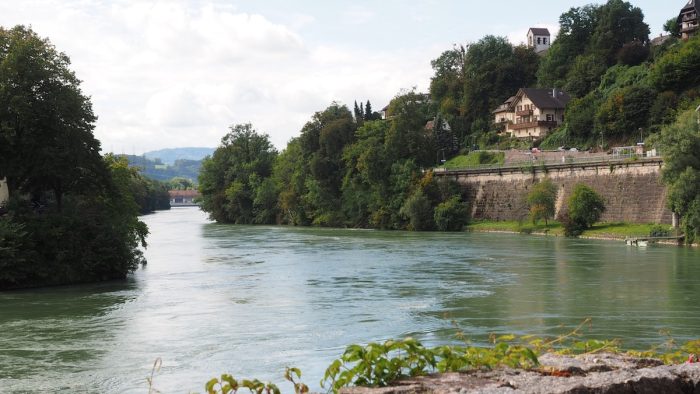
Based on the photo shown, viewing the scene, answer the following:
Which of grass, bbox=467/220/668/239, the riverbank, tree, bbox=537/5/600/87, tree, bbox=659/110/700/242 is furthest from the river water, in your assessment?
tree, bbox=537/5/600/87

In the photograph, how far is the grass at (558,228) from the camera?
55562mm

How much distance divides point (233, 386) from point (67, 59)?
33647mm

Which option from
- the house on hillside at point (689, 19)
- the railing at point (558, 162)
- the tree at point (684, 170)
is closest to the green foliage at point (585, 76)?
the house on hillside at point (689, 19)

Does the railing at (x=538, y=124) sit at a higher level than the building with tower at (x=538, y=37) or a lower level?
lower

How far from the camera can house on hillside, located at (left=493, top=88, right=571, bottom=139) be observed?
94000mm

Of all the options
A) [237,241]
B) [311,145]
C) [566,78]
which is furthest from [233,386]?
[566,78]

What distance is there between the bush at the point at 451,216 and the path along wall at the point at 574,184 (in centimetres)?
155

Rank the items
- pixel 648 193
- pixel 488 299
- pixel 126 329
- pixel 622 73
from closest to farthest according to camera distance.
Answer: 1. pixel 126 329
2. pixel 488 299
3. pixel 648 193
4. pixel 622 73

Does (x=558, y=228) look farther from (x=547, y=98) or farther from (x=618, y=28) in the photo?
(x=618, y=28)

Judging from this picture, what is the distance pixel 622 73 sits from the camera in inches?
3526

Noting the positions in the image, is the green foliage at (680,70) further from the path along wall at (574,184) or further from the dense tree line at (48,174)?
the dense tree line at (48,174)

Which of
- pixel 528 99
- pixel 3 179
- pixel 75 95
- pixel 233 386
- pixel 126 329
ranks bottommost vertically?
pixel 126 329

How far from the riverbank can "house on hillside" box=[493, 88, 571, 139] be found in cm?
2411

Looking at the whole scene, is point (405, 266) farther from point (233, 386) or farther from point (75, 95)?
point (233, 386)
